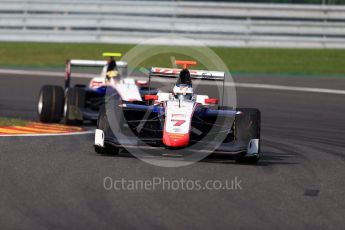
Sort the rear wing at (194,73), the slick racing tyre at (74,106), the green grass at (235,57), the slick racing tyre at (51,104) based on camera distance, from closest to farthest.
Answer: the rear wing at (194,73)
the slick racing tyre at (74,106)
the slick racing tyre at (51,104)
the green grass at (235,57)

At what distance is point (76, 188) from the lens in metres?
9.01

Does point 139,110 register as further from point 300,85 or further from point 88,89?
point 300,85

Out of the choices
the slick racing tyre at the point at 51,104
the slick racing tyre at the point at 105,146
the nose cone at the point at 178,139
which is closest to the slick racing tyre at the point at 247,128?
the nose cone at the point at 178,139

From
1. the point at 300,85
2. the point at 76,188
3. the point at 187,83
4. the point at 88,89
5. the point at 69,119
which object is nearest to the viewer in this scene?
the point at 76,188

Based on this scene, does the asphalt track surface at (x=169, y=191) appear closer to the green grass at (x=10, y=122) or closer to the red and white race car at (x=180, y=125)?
the red and white race car at (x=180, y=125)

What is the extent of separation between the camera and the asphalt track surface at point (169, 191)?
25.1 ft

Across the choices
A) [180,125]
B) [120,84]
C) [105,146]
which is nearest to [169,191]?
[180,125]

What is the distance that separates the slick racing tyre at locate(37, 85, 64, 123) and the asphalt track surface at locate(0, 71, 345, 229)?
245 cm

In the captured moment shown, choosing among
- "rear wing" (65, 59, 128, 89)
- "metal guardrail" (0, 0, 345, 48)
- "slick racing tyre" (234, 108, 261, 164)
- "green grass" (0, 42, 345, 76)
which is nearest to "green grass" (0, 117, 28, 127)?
"rear wing" (65, 59, 128, 89)

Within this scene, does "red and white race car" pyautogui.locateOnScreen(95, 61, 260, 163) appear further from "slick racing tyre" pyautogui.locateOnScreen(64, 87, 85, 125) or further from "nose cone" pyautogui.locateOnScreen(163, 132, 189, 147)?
"slick racing tyre" pyautogui.locateOnScreen(64, 87, 85, 125)

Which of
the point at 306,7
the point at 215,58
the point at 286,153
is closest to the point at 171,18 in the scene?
the point at 215,58

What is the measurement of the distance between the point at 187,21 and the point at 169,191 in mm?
18169

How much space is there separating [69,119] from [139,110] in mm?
3941

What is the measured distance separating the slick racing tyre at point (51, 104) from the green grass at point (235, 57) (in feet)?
32.8
